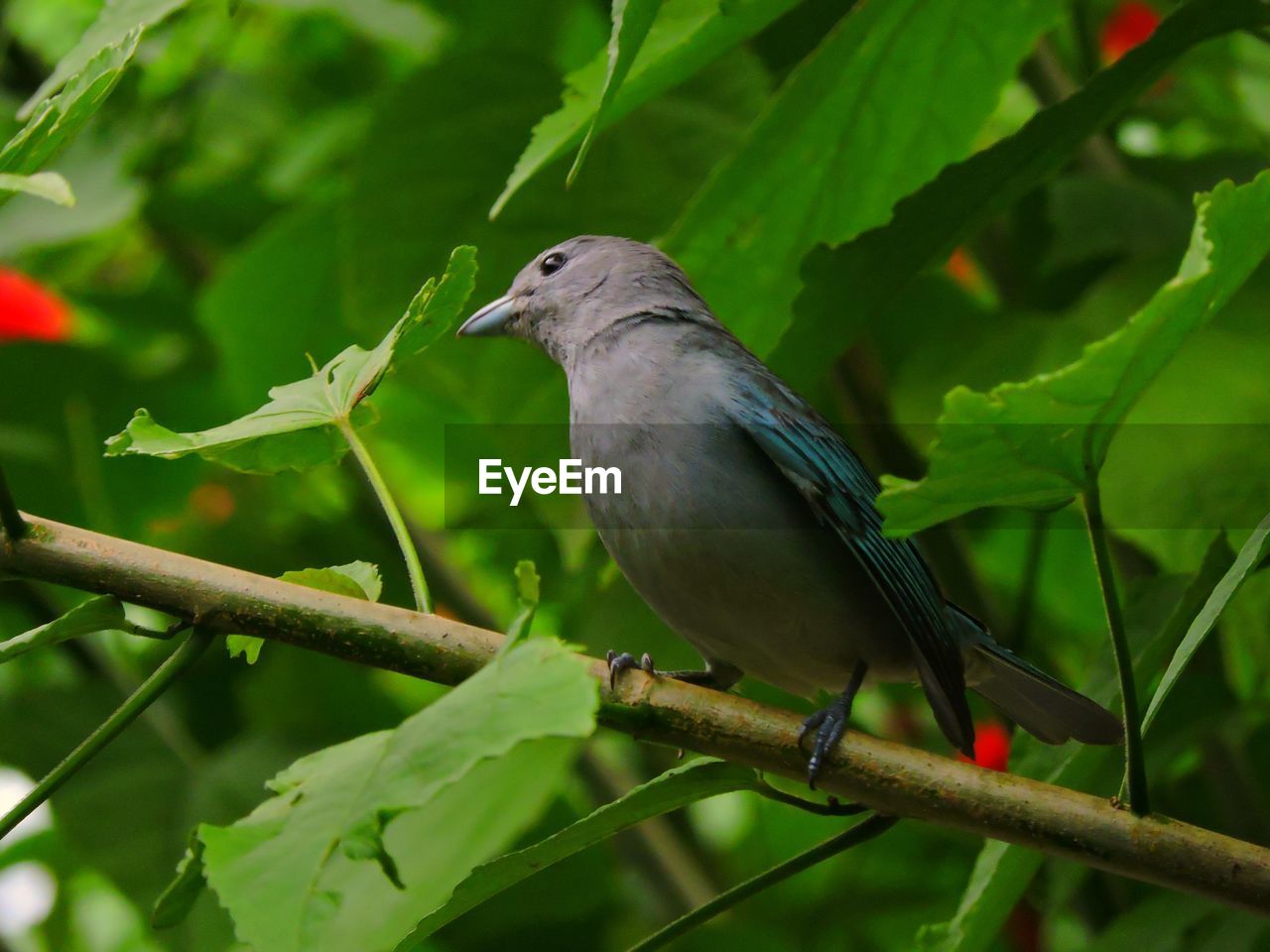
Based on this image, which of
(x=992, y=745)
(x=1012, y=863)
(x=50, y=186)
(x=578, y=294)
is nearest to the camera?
(x=50, y=186)

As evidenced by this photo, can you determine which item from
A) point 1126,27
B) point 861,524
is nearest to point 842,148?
point 861,524

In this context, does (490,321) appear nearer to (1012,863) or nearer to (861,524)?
(861,524)

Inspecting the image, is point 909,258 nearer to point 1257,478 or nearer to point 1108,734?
point 1257,478

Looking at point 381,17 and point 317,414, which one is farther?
point 381,17

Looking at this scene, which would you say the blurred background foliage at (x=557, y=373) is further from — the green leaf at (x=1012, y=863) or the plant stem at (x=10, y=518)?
the plant stem at (x=10, y=518)

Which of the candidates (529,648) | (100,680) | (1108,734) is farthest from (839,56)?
(100,680)

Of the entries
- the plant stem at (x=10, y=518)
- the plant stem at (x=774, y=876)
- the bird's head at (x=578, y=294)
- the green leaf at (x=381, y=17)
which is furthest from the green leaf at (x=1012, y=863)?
the green leaf at (x=381, y=17)
